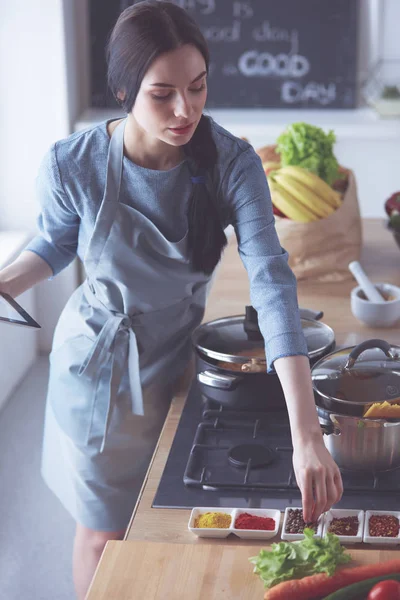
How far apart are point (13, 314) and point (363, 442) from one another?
664 millimetres

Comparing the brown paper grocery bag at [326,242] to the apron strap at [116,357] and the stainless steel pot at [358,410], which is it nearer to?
the apron strap at [116,357]

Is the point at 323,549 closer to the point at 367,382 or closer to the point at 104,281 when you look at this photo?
the point at 367,382

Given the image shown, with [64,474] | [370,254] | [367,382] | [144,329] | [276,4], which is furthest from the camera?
[276,4]

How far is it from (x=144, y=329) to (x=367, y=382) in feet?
1.58

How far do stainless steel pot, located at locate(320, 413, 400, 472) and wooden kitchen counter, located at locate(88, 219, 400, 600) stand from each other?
0.18 metres

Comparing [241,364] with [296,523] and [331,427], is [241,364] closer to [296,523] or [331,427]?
[331,427]

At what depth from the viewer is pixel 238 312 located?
2.00m

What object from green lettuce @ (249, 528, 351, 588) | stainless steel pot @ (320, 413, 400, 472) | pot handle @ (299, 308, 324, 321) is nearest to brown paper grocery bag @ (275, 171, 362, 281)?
pot handle @ (299, 308, 324, 321)

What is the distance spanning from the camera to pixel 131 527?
1.25 meters

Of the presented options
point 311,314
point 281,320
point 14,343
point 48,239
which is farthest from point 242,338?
point 14,343

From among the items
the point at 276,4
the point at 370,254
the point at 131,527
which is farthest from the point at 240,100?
the point at 131,527

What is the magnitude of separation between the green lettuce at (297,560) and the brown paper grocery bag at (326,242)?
1.13m

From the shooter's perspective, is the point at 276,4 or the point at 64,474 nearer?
the point at 64,474

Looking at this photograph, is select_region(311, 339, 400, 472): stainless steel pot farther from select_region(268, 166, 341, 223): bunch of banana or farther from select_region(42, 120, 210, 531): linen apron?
select_region(268, 166, 341, 223): bunch of banana
